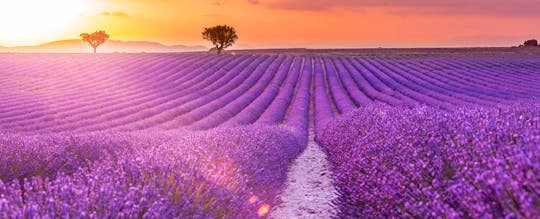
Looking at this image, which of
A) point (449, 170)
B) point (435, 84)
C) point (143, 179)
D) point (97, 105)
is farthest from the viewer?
point (435, 84)

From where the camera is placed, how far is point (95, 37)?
60.8m

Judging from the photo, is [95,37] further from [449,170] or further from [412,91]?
[449,170]

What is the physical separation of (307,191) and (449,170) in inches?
152

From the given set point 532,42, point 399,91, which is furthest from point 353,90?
point 532,42

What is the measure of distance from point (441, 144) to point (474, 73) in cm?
2823

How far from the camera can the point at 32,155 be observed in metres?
6.18

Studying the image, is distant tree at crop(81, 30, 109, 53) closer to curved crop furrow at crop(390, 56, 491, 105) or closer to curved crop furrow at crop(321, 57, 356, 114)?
curved crop furrow at crop(321, 57, 356, 114)

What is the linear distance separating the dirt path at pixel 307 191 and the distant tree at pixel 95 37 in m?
56.1

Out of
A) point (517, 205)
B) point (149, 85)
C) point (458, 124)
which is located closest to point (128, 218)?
point (517, 205)

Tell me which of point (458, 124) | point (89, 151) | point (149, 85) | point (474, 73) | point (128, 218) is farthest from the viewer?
Answer: point (474, 73)

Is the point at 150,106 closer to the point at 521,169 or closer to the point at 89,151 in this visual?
the point at 89,151

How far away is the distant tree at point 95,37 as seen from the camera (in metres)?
60.3

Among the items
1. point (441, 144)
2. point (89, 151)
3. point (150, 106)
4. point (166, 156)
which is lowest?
point (150, 106)

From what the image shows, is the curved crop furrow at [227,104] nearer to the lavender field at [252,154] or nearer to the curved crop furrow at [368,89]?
the lavender field at [252,154]
